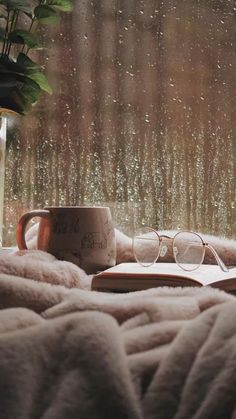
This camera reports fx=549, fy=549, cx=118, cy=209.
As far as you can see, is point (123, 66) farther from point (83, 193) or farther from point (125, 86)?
point (83, 193)

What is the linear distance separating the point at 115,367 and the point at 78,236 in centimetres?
43

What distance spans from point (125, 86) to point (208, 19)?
0.74ft

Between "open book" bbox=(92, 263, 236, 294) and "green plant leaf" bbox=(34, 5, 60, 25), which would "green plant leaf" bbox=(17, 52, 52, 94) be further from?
"open book" bbox=(92, 263, 236, 294)

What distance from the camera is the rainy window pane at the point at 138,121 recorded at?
1152mm

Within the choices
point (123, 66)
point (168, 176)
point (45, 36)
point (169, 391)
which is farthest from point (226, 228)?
point (169, 391)

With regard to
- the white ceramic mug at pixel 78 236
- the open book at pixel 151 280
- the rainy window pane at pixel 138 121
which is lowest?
the open book at pixel 151 280

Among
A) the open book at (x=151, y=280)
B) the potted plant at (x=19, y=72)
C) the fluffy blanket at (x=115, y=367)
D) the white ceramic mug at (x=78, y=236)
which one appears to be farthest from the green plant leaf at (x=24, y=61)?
the fluffy blanket at (x=115, y=367)

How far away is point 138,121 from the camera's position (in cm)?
116

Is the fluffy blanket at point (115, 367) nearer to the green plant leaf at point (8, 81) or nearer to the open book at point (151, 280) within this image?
the open book at point (151, 280)

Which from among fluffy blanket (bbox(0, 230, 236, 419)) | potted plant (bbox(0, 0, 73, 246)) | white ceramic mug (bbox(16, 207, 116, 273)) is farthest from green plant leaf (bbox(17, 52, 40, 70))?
fluffy blanket (bbox(0, 230, 236, 419))

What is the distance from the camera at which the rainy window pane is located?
1.15m

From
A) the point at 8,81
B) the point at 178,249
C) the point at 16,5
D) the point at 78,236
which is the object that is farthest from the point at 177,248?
the point at 16,5

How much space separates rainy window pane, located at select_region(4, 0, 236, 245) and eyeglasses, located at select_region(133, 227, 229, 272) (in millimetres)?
329

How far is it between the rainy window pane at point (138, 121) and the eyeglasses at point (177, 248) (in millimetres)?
329
